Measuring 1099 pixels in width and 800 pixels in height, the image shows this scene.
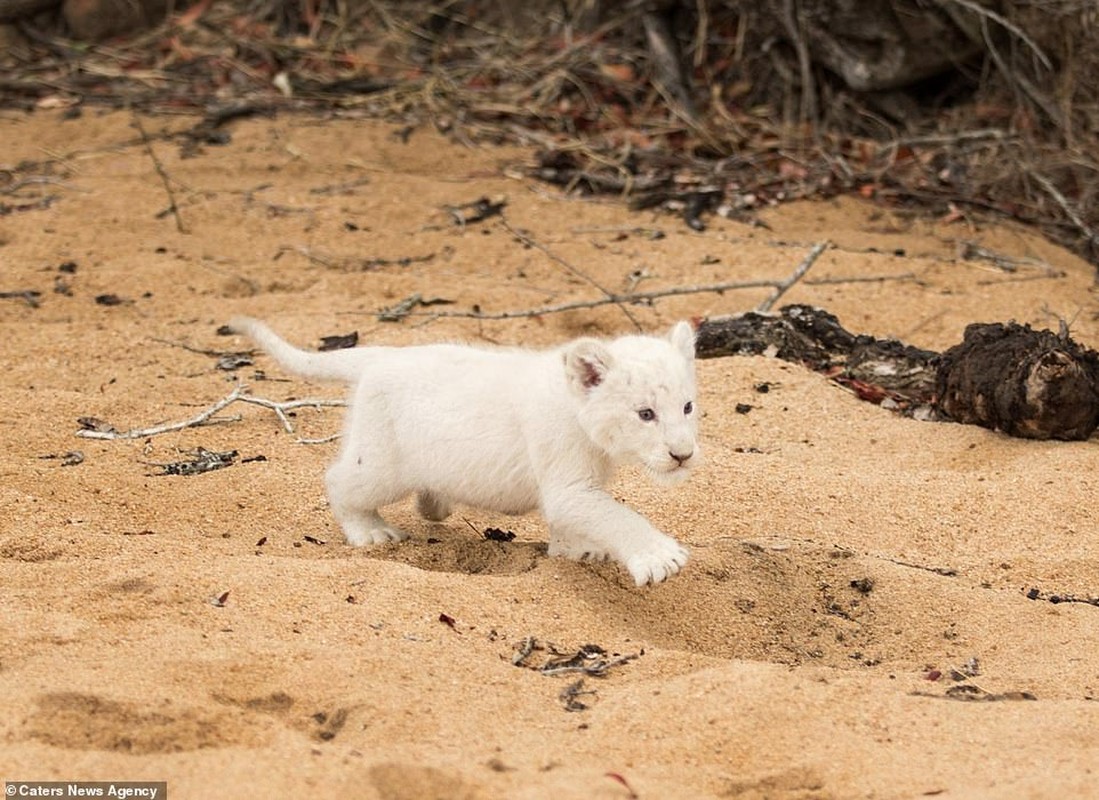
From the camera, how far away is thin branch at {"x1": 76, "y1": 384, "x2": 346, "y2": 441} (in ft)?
18.4

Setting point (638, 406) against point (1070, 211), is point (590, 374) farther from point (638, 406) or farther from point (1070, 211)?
point (1070, 211)

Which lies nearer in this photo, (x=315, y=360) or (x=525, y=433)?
(x=525, y=433)

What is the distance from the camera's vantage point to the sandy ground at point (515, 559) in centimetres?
330

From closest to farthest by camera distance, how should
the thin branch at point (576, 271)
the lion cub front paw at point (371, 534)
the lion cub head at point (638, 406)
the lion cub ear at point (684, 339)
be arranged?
the lion cub head at point (638, 406) → the lion cub ear at point (684, 339) → the lion cub front paw at point (371, 534) → the thin branch at point (576, 271)

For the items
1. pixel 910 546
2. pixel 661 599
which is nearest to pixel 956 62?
pixel 910 546

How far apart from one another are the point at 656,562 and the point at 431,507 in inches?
49.9

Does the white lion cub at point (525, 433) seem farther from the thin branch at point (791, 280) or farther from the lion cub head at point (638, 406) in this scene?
the thin branch at point (791, 280)

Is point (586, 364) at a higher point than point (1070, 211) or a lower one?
higher

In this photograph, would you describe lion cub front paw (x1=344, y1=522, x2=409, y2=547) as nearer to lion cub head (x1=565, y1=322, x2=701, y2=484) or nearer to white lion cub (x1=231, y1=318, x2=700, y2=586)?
white lion cub (x1=231, y1=318, x2=700, y2=586)

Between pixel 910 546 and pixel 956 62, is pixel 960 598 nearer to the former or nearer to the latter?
pixel 910 546

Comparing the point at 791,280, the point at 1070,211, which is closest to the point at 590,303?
the point at 791,280

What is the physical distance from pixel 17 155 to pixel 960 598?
23.7ft

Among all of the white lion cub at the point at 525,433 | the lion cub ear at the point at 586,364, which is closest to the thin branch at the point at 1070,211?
the white lion cub at the point at 525,433

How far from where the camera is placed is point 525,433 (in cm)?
462
